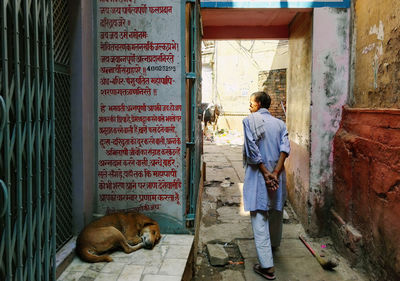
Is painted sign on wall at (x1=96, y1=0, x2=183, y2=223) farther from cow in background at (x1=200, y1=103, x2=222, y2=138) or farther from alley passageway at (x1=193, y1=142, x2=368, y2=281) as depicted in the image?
cow in background at (x1=200, y1=103, x2=222, y2=138)

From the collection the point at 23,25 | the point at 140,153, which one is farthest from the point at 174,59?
the point at 23,25

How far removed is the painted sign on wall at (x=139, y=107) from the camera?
3.87m

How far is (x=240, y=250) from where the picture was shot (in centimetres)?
Result: 493

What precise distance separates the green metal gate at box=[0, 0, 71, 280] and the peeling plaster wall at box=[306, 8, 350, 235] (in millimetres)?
3788

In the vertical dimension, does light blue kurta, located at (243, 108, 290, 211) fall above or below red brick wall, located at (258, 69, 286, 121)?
below

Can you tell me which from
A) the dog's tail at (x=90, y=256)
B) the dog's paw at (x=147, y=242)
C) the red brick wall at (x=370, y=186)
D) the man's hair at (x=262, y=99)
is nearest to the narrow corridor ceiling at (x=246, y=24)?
the man's hair at (x=262, y=99)

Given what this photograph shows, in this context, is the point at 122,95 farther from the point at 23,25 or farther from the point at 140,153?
the point at 23,25

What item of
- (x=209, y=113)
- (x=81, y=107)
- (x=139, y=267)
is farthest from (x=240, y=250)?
(x=209, y=113)

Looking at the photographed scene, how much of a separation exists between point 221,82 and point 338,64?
1367 cm

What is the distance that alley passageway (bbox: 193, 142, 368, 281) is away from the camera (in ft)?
13.9

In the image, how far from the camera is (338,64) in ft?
16.8

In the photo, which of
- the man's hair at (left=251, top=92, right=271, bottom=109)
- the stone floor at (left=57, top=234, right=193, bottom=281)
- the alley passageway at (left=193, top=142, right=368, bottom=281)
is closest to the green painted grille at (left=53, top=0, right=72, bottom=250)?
the stone floor at (left=57, top=234, right=193, bottom=281)

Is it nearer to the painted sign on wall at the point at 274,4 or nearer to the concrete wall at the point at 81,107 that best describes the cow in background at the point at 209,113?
the painted sign on wall at the point at 274,4

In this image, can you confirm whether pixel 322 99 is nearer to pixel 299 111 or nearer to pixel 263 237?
pixel 299 111
